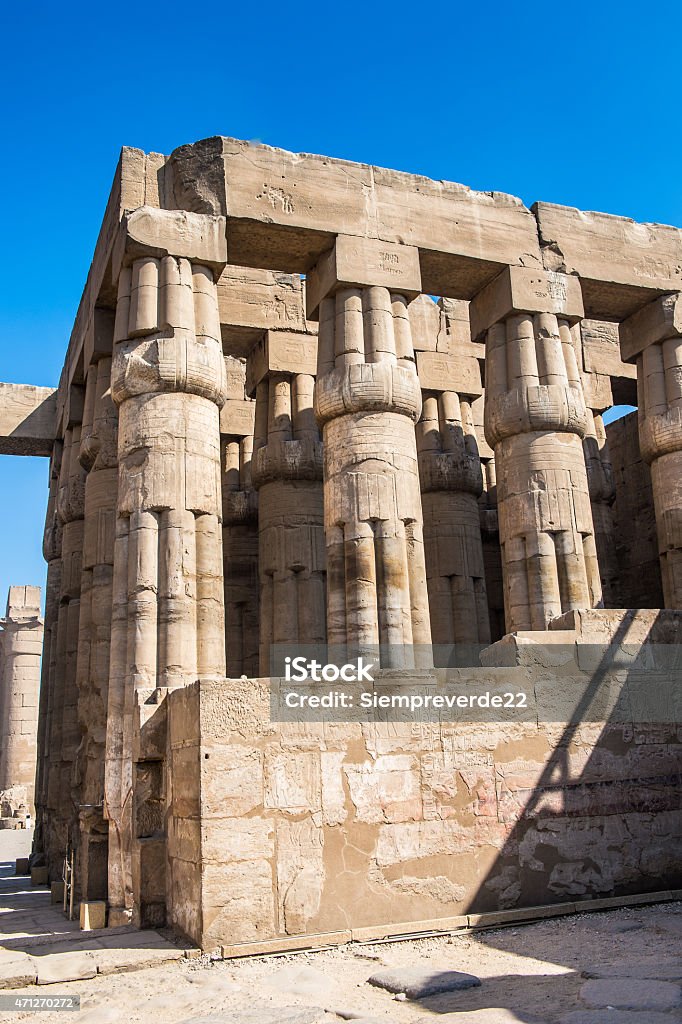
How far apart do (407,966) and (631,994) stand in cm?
162

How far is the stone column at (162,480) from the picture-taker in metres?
10.7

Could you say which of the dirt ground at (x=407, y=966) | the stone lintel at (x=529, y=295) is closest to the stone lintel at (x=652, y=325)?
the stone lintel at (x=529, y=295)

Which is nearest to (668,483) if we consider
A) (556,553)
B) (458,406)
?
(556,553)

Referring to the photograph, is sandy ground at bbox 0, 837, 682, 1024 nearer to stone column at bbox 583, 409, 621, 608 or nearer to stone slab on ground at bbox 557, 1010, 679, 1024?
stone slab on ground at bbox 557, 1010, 679, 1024

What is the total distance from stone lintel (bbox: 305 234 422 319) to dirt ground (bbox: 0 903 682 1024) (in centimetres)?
858

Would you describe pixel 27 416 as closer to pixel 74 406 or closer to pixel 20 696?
pixel 74 406

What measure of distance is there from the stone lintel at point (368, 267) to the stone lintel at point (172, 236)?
4.98 feet

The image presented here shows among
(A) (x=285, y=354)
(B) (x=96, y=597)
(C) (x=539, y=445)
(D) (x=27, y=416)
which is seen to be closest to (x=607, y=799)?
(C) (x=539, y=445)

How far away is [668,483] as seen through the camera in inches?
572

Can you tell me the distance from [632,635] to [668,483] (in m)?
6.34

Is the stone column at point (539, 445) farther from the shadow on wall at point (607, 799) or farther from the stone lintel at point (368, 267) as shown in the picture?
the shadow on wall at point (607, 799)

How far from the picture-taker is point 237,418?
18703mm

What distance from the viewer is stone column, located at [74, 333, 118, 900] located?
11625 mm

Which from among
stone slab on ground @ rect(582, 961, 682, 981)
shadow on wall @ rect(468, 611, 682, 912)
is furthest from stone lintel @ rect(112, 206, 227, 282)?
stone slab on ground @ rect(582, 961, 682, 981)
